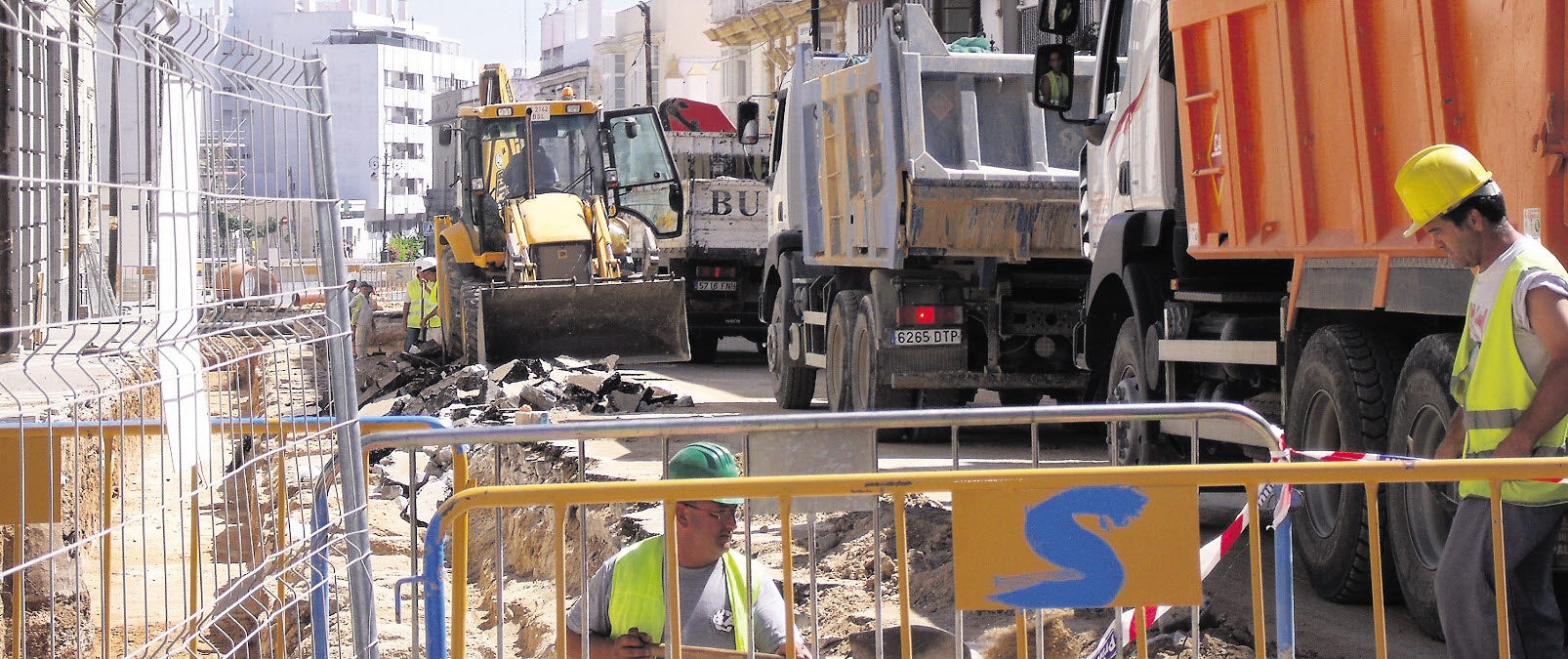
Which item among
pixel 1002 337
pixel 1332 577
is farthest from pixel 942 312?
pixel 1332 577

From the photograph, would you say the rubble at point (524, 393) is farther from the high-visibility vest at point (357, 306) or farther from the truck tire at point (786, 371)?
the high-visibility vest at point (357, 306)

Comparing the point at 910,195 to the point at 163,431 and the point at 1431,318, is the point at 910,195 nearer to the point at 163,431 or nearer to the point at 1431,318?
the point at 1431,318

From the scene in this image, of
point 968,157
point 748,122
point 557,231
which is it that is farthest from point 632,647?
point 557,231

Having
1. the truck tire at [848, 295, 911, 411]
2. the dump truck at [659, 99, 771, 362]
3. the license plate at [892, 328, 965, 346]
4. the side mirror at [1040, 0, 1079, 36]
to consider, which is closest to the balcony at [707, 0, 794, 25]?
the dump truck at [659, 99, 771, 362]

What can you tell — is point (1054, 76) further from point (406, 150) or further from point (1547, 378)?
point (406, 150)

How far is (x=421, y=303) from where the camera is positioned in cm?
2239

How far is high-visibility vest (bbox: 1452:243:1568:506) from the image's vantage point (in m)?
4.05

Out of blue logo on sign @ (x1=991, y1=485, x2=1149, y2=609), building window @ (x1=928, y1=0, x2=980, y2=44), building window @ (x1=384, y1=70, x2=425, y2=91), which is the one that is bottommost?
blue logo on sign @ (x1=991, y1=485, x2=1149, y2=609)

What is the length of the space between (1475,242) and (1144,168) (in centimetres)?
415

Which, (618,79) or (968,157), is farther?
(618,79)

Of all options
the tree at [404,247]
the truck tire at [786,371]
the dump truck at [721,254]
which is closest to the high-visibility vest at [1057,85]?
the truck tire at [786,371]

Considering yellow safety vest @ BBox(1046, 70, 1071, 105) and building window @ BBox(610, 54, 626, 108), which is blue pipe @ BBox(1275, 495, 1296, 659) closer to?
yellow safety vest @ BBox(1046, 70, 1071, 105)

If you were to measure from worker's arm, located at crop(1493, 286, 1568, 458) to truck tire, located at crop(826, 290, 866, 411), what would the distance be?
337 inches

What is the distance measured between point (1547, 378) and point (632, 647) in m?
2.35
